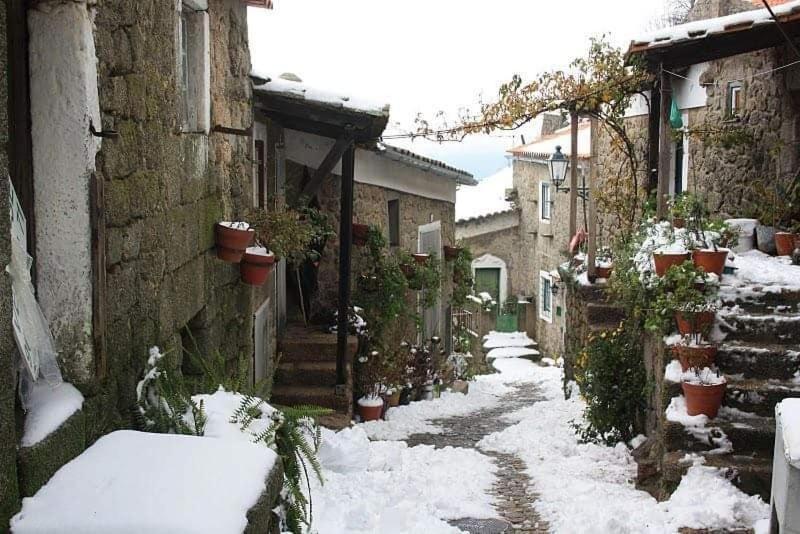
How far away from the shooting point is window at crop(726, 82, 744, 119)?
1045 cm

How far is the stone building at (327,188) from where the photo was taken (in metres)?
8.40

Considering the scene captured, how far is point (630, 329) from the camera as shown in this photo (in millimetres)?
8570

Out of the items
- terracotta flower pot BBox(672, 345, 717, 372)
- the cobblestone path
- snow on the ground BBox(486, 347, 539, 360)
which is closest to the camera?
the cobblestone path

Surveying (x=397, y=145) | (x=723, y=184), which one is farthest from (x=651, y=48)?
(x=397, y=145)

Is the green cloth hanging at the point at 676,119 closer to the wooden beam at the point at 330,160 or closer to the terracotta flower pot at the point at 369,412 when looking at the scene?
the wooden beam at the point at 330,160

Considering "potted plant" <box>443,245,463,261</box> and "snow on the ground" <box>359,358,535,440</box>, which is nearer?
"snow on the ground" <box>359,358,535,440</box>

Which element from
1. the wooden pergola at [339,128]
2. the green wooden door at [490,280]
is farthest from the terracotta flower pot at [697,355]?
the green wooden door at [490,280]

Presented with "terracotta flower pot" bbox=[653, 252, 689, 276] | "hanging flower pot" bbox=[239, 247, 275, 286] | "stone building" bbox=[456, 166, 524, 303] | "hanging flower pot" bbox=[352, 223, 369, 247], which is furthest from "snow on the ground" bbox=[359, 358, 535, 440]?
"stone building" bbox=[456, 166, 524, 303]

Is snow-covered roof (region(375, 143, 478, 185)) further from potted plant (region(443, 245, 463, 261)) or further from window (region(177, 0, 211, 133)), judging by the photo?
window (region(177, 0, 211, 133))

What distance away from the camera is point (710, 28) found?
8.59 meters

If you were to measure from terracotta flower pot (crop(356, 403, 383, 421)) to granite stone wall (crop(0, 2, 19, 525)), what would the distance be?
7597 mm

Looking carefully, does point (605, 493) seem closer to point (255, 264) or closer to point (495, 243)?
point (255, 264)

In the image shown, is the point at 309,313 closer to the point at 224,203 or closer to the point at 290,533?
the point at 224,203

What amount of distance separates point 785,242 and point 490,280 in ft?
59.9
